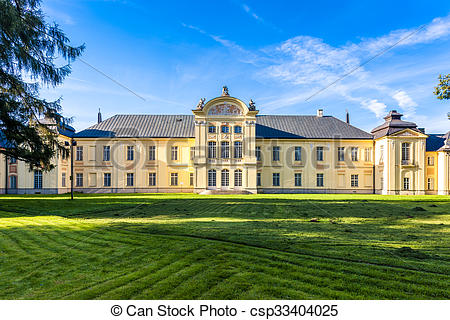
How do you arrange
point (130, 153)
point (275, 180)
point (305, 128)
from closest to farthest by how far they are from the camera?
point (130, 153) < point (275, 180) < point (305, 128)

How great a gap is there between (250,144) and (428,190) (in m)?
24.0

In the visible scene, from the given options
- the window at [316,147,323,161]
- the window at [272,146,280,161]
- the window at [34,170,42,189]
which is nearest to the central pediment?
the window at [272,146,280,161]

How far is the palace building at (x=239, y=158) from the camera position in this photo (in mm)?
36375

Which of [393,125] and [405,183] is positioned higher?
[393,125]

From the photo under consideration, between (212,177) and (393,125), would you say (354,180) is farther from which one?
(212,177)

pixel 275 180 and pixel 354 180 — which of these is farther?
pixel 354 180

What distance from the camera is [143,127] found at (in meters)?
40.7

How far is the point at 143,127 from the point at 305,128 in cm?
2268

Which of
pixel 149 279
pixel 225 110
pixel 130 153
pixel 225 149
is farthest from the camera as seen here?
pixel 130 153

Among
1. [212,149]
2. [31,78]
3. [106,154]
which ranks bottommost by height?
[106,154]

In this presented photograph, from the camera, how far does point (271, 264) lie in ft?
16.9

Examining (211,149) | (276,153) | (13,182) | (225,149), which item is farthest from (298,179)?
(13,182)

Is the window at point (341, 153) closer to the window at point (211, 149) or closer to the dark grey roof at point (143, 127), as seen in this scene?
the window at point (211, 149)

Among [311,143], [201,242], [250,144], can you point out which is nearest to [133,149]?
[250,144]
